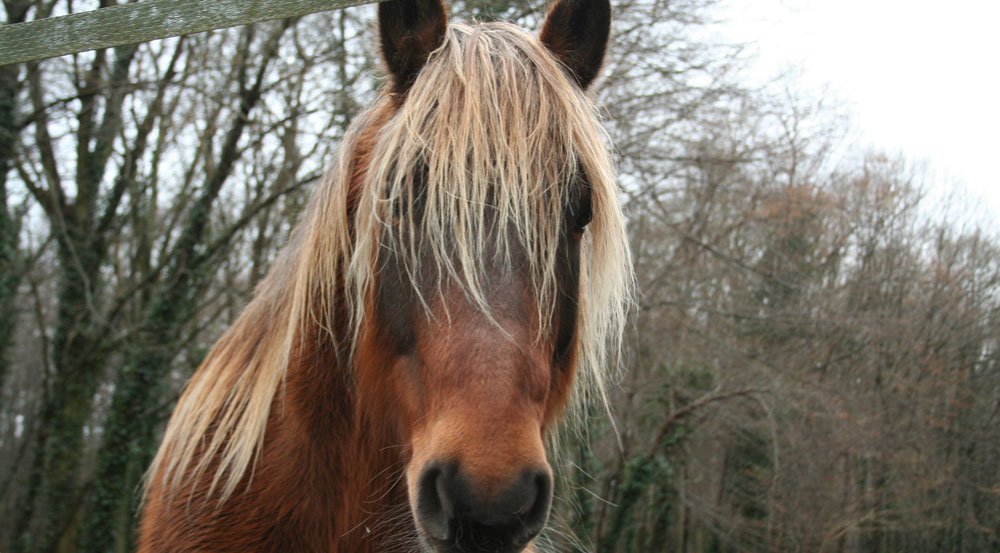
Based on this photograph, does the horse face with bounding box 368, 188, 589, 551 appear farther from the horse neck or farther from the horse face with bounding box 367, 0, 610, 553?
the horse neck

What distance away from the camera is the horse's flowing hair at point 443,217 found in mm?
2072

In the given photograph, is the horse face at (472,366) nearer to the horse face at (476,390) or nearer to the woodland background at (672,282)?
the horse face at (476,390)

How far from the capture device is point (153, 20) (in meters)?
1.85

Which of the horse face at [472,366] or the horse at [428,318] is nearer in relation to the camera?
the horse face at [472,366]

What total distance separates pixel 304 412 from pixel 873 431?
35.4 feet

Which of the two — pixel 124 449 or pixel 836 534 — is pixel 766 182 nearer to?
pixel 836 534

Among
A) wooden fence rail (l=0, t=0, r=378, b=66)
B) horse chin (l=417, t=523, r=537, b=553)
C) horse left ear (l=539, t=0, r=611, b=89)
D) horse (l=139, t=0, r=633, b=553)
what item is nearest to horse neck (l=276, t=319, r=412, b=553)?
horse (l=139, t=0, r=633, b=553)

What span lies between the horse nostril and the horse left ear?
148 centimetres

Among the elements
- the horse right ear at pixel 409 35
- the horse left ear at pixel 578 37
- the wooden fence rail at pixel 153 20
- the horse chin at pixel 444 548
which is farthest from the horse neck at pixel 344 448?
the horse left ear at pixel 578 37

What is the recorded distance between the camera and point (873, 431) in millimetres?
11109

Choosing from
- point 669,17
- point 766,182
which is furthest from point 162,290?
point 766,182

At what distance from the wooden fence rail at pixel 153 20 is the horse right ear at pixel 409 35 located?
0.58 meters

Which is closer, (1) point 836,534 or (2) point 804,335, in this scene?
(1) point 836,534

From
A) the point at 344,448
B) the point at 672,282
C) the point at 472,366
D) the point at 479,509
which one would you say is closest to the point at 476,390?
the point at 472,366
